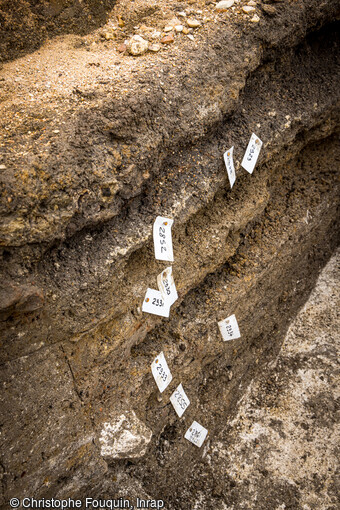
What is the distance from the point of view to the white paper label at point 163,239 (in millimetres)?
1741

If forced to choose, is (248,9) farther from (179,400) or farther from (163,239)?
(179,400)

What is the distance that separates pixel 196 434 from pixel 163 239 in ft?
4.39

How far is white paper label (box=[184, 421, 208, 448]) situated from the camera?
2338 millimetres

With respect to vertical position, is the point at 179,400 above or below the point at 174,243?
below

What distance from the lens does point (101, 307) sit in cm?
162

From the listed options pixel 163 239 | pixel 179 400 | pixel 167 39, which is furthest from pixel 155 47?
pixel 179 400

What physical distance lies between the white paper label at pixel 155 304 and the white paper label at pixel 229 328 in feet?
1.57

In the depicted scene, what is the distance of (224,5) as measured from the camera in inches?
81.7

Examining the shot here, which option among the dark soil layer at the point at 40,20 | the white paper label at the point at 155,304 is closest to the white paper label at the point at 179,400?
the white paper label at the point at 155,304

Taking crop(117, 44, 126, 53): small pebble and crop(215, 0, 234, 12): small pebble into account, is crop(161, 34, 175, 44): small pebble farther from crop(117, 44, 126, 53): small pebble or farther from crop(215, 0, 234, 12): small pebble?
crop(215, 0, 234, 12): small pebble

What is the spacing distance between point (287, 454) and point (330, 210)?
1790 mm

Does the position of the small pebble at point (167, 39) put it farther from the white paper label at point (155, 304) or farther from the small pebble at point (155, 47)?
the white paper label at point (155, 304)

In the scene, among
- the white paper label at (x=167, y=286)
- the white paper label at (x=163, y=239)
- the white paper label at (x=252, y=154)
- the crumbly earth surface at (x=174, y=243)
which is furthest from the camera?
the white paper label at (x=252, y=154)

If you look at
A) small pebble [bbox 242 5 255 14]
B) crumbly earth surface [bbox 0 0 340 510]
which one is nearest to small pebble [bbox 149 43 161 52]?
crumbly earth surface [bbox 0 0 340 510]
